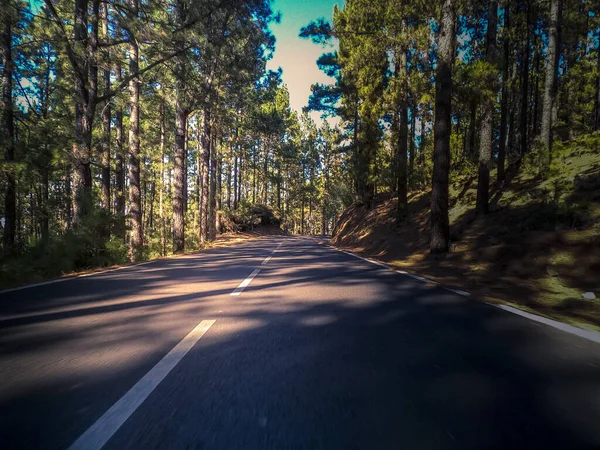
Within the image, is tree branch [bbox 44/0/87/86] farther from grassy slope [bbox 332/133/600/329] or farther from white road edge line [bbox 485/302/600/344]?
white road edge line [bbox 485/302/600/344]

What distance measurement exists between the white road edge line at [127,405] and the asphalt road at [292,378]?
1 centimetres

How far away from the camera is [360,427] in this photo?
5.53 feet

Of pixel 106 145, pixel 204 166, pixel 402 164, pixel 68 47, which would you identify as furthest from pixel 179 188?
pixel 402 164

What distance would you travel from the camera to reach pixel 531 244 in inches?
305

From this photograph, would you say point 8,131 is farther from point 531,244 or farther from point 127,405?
point 531,244

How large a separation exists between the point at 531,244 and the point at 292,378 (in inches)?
321

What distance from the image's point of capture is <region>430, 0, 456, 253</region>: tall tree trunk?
1003 cm

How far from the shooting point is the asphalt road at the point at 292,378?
1.63 meters

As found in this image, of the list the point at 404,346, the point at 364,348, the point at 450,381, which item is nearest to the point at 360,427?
the point at 450,381

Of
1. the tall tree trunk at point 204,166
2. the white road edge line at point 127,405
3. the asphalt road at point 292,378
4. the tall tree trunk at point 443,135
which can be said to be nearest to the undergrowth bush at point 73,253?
the asphalt road at point 292,378

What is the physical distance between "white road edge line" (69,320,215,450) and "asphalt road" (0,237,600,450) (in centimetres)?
1

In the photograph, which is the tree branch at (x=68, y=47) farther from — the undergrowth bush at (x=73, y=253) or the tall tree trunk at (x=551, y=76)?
the tall tree trunk at (x=551, y=76)

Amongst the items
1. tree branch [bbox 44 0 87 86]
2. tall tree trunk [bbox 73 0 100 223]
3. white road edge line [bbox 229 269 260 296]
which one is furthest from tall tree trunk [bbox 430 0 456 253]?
tree branch [bbox 44 0 87 86]

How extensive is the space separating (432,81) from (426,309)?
35.8 ft
